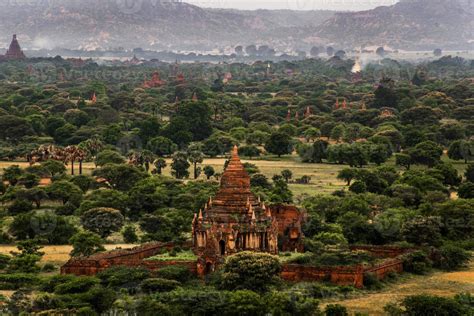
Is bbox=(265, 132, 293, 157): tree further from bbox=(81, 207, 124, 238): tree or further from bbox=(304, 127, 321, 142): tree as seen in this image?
bbox=(81, 207, 124, 238): tree

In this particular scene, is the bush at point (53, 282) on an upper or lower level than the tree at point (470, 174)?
upper

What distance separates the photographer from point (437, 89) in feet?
522

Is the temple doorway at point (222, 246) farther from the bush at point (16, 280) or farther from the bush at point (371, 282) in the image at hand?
the bush at point (16, 280)

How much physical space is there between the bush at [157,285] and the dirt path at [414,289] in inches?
199

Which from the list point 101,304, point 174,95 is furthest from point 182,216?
point 174,95

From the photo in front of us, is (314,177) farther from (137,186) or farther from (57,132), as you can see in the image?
(57,132)

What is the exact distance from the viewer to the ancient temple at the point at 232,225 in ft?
149

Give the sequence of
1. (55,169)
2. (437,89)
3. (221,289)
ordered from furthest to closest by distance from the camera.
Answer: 1. (437,89)
2. (55,169)
3. (221,289)

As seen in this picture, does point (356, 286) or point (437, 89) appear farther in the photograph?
point (437, 89)

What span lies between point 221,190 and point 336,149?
43.3 meters

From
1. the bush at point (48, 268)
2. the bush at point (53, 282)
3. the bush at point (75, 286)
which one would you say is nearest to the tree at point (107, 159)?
the bush at point (48, 268)

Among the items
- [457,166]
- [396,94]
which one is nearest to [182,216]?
[457,166]

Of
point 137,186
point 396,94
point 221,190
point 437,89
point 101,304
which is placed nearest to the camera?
point 101,304

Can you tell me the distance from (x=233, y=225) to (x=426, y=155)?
42.6 m
